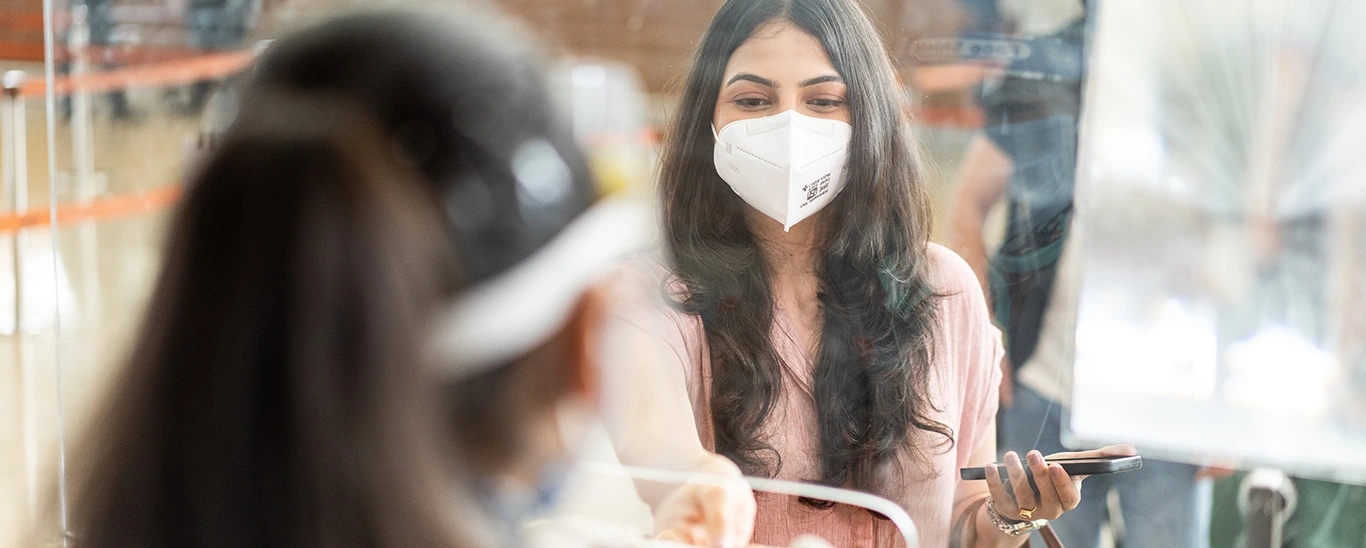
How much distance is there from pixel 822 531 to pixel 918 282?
1.18 ft

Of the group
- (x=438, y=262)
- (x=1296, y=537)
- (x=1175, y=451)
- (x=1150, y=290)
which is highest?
(x=438, y=262)

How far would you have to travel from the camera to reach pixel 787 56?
134 centimetres

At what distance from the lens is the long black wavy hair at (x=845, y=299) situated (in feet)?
4.50

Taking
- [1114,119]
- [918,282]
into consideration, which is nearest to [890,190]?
[918,282]

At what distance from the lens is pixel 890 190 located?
4.51 feet

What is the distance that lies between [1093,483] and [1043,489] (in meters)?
0.07

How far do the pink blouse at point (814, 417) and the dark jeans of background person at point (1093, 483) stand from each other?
36 millimetres

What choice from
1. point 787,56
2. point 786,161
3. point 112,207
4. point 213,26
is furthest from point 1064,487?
Result: point 112,207

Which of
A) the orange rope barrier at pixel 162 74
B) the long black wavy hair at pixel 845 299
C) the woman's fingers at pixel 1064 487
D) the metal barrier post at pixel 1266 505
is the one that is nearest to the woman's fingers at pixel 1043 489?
the woman's fingers at pixel 1064 487

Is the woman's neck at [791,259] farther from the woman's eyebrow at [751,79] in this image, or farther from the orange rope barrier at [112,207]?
the orange rope barrier at [112,207]

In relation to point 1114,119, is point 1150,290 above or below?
below

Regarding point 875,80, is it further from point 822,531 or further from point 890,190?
point 822,531

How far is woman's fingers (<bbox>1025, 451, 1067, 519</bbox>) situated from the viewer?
139cm

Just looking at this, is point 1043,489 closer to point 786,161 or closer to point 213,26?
point 786,161
